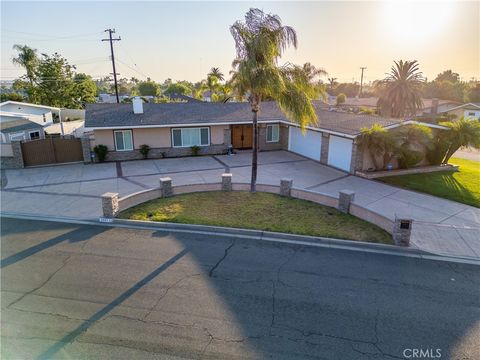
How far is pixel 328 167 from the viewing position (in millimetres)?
20766

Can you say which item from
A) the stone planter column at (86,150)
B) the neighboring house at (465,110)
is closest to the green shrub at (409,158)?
the stone planter column at (86,150)

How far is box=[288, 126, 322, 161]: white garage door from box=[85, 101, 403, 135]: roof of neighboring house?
105 cm

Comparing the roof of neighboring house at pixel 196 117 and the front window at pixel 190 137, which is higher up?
the roof of neighboring house at pixel 196 117

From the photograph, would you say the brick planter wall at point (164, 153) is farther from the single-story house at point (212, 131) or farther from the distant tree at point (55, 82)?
the distant tree at point (55, 82)

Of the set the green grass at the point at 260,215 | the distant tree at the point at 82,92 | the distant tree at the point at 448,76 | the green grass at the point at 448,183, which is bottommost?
the green grass at the point at 448,183

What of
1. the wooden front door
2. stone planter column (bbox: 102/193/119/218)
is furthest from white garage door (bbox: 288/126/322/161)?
stone planter column (bbox: 102/193/119/218)

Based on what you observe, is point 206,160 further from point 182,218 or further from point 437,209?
point 437,209

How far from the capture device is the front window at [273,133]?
25781 mm

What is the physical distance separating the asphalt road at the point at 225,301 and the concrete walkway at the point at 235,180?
2621mm

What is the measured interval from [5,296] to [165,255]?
12.8 feet

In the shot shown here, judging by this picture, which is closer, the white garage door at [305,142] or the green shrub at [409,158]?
the green shrub at [409,158]

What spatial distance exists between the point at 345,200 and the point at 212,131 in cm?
1408

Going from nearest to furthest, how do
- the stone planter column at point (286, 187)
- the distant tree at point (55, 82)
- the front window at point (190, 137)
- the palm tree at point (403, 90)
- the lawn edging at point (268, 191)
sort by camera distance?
the lawn edging at point (268, 191) < the stone planter column at point (286, 187) < the front window at point (190, 137) < the palm tree at point (403, 90) < the distant tree at point (55, 82)

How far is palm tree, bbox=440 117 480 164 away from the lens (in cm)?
1884
